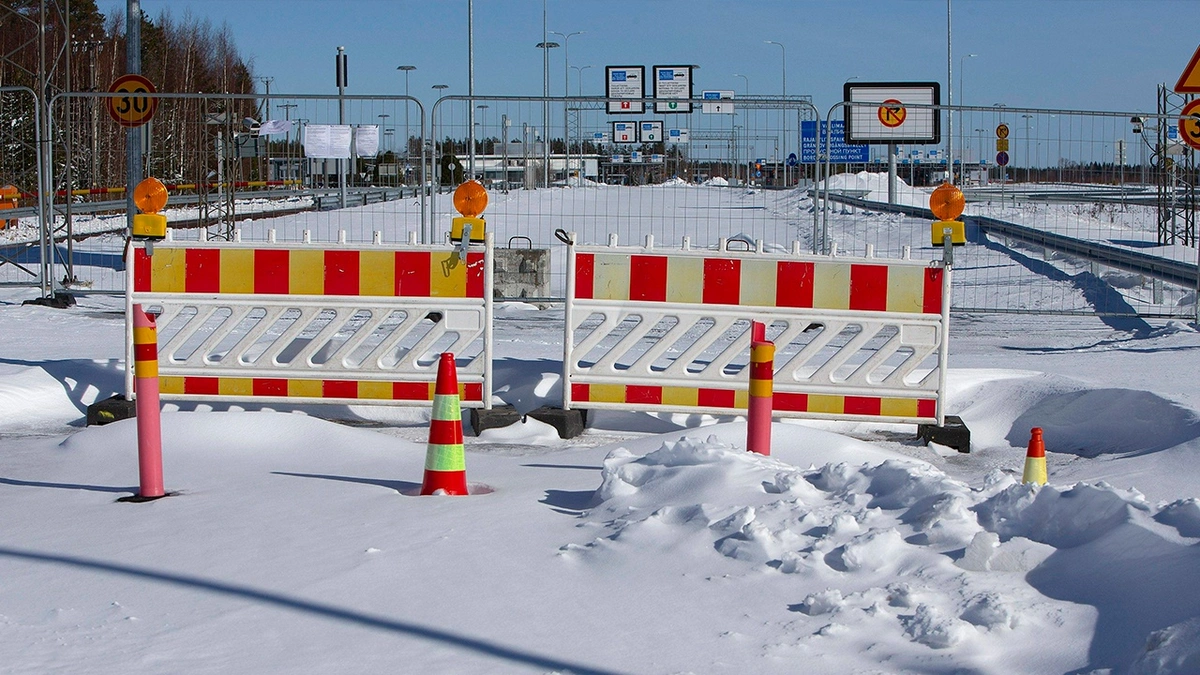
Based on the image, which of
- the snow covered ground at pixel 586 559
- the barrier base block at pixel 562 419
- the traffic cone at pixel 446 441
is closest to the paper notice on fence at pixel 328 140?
the barrier base block at pixel 562 419

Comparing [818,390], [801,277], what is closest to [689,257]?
[801,277]

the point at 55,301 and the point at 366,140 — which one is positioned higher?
the point at 366,140

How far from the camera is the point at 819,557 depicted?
4480 mm

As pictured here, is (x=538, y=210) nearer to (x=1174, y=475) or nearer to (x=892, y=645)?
(x=1174, y=475)

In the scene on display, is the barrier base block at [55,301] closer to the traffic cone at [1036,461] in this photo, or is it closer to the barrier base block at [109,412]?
the barrier base block at [109,412]

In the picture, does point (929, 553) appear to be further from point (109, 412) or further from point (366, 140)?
point (366, 140)

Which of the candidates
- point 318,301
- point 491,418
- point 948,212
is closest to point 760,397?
point 491,418

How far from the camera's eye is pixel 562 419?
8.24m

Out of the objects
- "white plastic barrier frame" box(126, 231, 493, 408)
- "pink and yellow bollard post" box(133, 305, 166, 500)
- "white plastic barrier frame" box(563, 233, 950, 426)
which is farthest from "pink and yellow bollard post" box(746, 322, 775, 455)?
"pink and yellow bollard post" box(133, 305, 166, 500)

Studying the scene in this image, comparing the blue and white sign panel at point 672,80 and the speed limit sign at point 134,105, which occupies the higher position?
the blue and white sign panel at point 672,80

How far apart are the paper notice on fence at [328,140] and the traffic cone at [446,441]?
389 inches

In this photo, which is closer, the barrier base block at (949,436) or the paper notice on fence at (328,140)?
the barrier base block at (949,436)

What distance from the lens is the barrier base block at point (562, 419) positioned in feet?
27.0

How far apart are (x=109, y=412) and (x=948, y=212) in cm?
592
